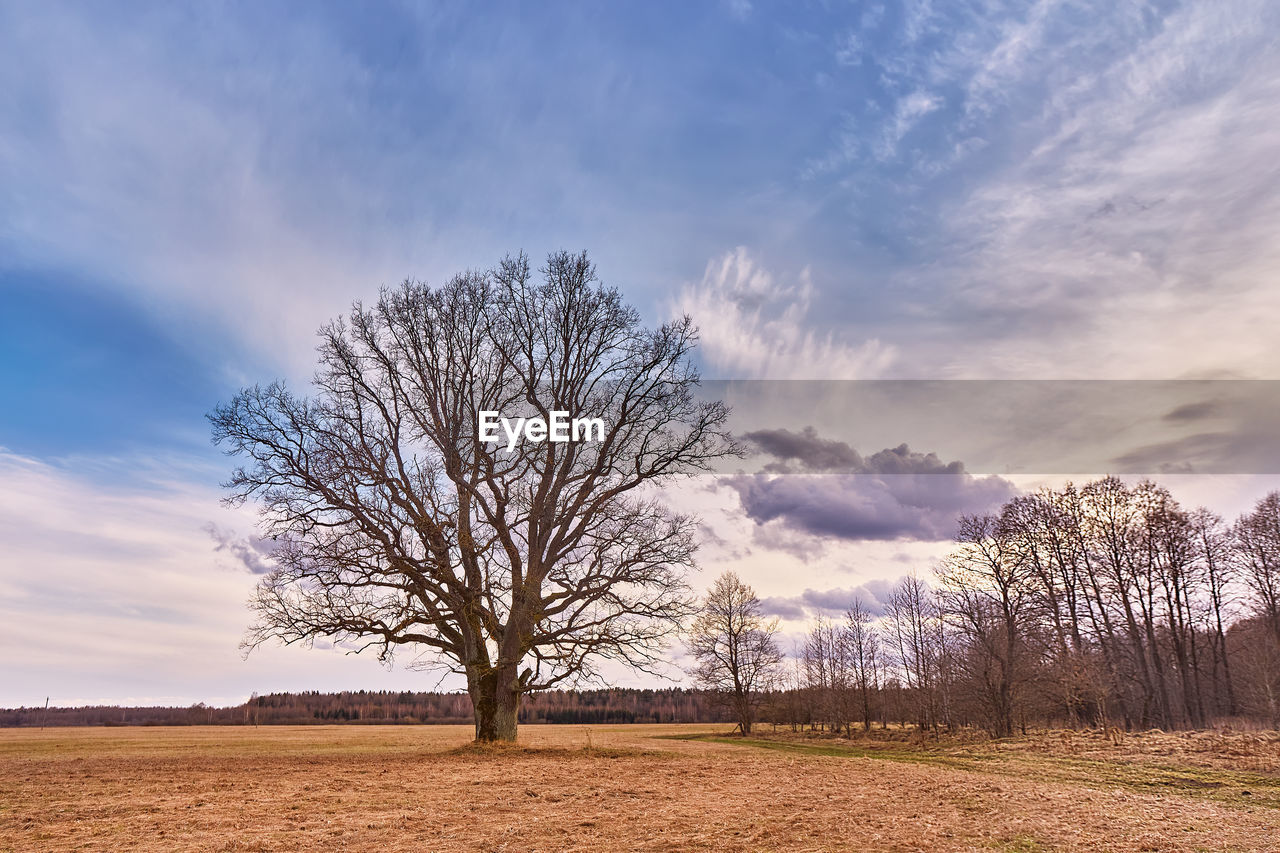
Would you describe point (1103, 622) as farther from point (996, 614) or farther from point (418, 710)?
point (418, 710)

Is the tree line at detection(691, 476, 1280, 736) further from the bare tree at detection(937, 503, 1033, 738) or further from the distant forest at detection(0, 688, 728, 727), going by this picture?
the distant forest at detection(0, 688, 728, 727)

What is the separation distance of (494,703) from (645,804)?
1330 centimetres

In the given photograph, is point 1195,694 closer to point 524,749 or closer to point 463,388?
point 524,749

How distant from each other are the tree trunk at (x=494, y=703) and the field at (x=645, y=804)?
3143 mm

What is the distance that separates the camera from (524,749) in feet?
75.0

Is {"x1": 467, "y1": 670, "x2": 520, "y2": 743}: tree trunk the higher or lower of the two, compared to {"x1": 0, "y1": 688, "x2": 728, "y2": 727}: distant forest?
higher

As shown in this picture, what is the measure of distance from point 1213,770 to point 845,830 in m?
14.0

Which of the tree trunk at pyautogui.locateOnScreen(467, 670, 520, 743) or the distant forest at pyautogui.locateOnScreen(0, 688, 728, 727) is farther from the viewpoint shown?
the distant forest at pyautogui.locateOnScreen(0, 688, 728, 727)

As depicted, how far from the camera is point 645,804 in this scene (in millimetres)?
12164

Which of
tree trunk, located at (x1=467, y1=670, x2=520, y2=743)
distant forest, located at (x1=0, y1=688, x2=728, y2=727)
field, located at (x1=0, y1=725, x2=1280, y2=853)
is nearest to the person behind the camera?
field, located at (x1=0, y1=725, x2=1280, y2=853)

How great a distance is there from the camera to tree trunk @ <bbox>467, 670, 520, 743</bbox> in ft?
78.5

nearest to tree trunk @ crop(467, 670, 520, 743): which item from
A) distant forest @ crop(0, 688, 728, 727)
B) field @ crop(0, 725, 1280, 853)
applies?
field @ crop(0, 725, 1280, 853)

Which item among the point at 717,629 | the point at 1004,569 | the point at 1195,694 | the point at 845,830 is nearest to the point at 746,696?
the point at 717,629

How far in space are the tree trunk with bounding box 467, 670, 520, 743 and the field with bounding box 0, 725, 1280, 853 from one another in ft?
10.3
